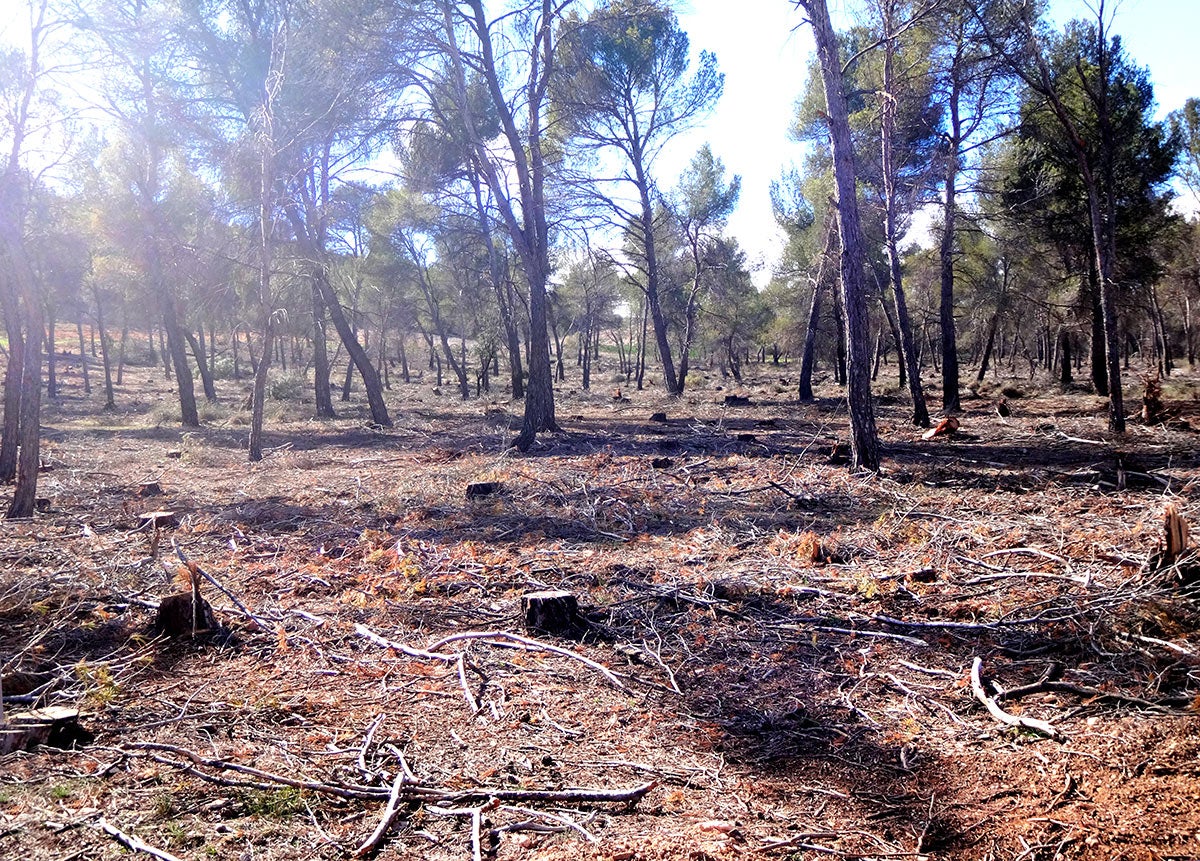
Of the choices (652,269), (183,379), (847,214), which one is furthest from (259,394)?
(652,269)

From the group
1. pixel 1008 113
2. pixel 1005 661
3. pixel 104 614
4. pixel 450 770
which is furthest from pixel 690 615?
pixel 1008 113

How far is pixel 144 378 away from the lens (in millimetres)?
37219

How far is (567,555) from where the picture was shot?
250 inches

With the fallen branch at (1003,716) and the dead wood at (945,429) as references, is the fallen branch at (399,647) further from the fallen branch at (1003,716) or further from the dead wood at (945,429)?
the dead wood at (945,429)

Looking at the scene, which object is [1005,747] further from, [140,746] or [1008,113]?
[1008,113]

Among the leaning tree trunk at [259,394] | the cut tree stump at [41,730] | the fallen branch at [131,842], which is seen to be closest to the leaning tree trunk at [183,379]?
the leaning tree trunk at [259,394]

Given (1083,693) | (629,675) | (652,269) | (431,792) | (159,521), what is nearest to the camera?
(431,792)

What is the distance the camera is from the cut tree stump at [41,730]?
323 cm

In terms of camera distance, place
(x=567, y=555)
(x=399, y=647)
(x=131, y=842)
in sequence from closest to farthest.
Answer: (x=131, y=842) < (x=399, y=647) < (x=567, y=555)

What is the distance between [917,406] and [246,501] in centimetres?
1154

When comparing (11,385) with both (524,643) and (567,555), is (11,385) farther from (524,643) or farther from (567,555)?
(524,643)

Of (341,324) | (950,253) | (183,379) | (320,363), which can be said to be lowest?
(183,379)

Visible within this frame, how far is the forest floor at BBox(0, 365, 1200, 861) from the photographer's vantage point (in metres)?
2.75

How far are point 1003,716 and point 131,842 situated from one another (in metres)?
3.47
